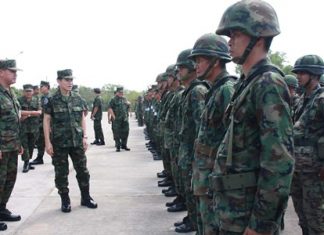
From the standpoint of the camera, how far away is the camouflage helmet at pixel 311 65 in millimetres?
4227

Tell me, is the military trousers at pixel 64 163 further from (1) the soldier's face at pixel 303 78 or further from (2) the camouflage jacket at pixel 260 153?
(2) the camouflage jacket at pixel 260 153

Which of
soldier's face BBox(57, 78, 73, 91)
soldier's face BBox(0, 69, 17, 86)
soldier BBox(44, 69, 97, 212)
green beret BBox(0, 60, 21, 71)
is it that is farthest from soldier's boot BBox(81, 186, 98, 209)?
green beret BBox(0, 60, 21, 71)

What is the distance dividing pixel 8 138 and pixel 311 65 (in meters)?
3.99

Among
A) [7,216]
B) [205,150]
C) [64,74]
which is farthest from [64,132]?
[205,150]

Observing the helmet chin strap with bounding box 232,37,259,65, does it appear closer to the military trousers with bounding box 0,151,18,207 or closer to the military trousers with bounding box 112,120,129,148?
the military trousers with bounding box 0,151,18,207

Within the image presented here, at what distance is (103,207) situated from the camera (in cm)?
636

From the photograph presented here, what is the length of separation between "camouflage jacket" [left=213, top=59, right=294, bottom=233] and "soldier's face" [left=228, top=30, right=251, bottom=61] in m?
0.13

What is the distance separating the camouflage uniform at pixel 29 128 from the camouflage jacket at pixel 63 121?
3.78 m

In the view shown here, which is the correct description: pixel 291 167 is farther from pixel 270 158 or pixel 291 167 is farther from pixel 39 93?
pixel 39 93

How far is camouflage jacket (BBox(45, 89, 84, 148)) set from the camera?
6.01 metres

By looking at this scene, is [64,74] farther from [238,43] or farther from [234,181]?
[234,181]

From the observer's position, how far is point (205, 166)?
11.0ft

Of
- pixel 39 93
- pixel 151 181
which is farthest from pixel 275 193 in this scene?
pixel 39 93

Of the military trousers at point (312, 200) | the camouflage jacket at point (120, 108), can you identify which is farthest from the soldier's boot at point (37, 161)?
the military trousers at point (312, 200)
